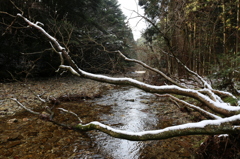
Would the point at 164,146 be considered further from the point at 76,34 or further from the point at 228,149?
the point at 76,34

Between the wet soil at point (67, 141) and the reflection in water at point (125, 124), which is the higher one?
the wet soil at point (67, 141)

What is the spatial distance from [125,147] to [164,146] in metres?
0.90

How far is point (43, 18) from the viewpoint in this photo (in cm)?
1100

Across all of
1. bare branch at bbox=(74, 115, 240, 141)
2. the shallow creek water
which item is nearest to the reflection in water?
the shallow creek water

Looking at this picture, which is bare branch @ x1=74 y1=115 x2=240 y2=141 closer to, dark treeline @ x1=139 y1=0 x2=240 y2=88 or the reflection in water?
the reflection in water

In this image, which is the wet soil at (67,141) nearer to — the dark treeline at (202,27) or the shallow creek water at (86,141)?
the shallow creek water at (86,141)

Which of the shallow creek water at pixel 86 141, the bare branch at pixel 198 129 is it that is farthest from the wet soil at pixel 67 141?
the bare branch at pixel 198 129

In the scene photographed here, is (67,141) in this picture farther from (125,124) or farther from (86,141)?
(125,124)

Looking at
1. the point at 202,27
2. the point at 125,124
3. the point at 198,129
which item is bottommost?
the point at 125,124

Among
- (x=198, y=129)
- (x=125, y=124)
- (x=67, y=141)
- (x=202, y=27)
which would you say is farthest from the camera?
(x=202, y=27)

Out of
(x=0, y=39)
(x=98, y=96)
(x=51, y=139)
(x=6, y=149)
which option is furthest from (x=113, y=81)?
(x=0, y=39)

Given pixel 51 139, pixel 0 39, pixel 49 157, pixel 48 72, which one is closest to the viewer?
pixel 49 157

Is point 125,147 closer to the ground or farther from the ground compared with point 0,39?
closer to the ground

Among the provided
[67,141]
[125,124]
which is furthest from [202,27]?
[67,141]
